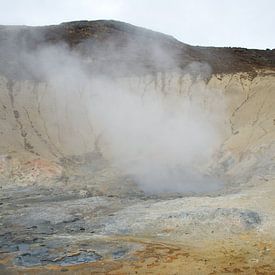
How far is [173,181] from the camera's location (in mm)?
29188

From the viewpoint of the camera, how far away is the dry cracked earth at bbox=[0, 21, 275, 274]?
51.1 feet

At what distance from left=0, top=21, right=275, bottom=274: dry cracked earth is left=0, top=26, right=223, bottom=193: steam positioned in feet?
1.06

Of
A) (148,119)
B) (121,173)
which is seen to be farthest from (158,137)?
(121,173)

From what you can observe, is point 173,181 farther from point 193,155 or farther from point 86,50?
Result: point 86,50

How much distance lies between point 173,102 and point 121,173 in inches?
443

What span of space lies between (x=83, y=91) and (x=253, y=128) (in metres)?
14.4

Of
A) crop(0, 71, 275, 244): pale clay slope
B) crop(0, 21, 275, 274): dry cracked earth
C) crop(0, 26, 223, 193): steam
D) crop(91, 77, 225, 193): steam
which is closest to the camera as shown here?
crop(0, 21, 275, 274): dry cracked earth

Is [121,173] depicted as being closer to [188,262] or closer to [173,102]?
[173,102]

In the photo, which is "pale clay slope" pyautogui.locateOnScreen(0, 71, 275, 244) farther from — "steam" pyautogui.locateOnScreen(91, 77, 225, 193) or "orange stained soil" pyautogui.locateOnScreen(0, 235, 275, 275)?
"orange stained soil" pyautogui.locateOnScreen(0, 235, 275, 275)

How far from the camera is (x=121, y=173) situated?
30.7 meters

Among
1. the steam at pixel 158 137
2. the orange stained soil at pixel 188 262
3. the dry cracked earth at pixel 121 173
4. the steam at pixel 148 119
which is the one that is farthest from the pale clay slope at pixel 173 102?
the orange stained soil at pixel 188 262

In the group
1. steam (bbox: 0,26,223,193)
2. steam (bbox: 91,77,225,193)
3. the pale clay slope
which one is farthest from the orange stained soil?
steam (bbox: 0,26,223,193)

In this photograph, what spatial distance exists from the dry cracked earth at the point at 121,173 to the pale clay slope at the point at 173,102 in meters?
0.08

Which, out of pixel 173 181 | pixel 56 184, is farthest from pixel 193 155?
pixel 56 184
